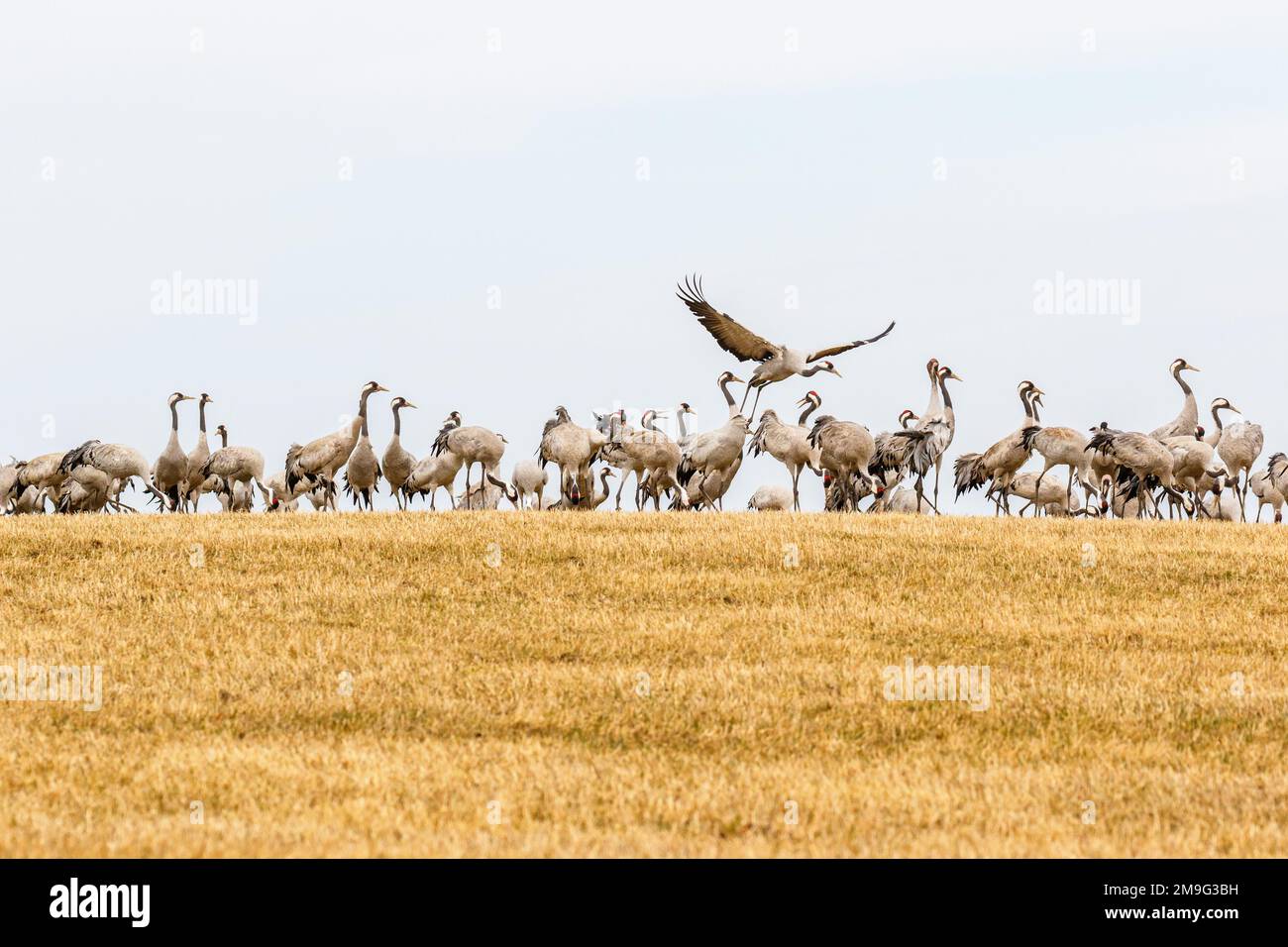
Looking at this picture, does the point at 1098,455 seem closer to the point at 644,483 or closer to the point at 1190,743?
the point at 644,483

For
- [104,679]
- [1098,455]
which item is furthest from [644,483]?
[104,679]

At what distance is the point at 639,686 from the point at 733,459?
51.5ft

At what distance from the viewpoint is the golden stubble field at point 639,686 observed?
32.8 ft

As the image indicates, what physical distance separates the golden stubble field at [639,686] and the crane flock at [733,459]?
209 inches

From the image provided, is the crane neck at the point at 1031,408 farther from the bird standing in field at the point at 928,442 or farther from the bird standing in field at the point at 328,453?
the bird standing in field at the point at 328,453

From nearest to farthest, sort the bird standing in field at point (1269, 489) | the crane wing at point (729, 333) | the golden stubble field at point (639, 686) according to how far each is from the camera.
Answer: the golden stubble field at point (639, 686), the crane wing at point (729, 333), the bird standing in field at point (1269, 489)

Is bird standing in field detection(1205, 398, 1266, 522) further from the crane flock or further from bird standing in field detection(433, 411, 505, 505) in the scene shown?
bird standing in field detection(433, 411, 505, 505)

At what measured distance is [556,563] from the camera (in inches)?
814
